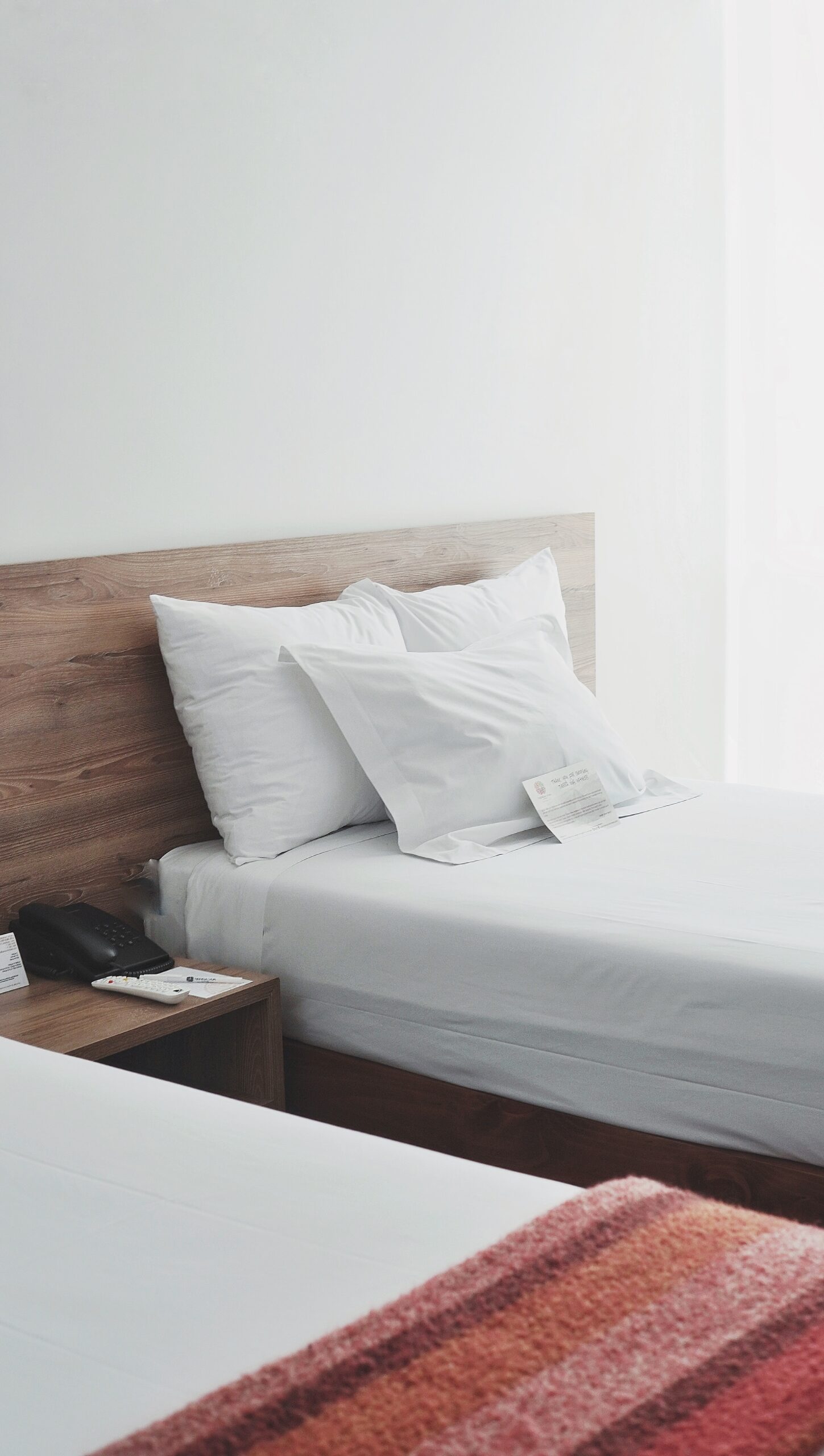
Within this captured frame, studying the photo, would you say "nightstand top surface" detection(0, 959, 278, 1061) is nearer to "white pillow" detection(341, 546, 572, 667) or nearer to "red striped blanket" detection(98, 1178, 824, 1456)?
"white pillow" detection(341, 546, 572, 667)

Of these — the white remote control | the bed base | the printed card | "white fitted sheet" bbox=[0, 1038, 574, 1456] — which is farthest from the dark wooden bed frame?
"white fitted sheet" bbox=[0, 1038, 574, 1456]

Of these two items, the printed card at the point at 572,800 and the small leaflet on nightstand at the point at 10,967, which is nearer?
the small leaflet on nightstand at the point at 10,967

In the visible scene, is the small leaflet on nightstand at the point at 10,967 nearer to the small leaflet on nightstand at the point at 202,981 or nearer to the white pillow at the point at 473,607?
the small leaflet on nightstand at the point at 202,981

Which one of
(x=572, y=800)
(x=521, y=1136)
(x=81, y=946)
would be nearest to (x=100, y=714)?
(x=81, y=946)

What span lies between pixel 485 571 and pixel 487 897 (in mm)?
1297

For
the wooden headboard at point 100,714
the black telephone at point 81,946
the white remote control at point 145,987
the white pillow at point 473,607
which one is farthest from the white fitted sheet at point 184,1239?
the white pillow at point 473,607

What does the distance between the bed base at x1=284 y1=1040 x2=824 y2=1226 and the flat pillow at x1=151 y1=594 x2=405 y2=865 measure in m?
→ 0.38

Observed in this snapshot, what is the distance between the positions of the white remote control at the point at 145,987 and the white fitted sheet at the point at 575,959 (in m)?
0.21

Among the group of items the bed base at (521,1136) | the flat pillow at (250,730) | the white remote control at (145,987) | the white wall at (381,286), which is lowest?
the bed base at (521,1136)

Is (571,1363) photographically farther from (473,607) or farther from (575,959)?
(473,607)

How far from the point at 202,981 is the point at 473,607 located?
1.08 meters

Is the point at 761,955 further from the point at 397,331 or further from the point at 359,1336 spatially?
the point at 397,331

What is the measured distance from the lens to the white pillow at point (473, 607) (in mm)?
2703

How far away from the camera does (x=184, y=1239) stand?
41.6 inches
